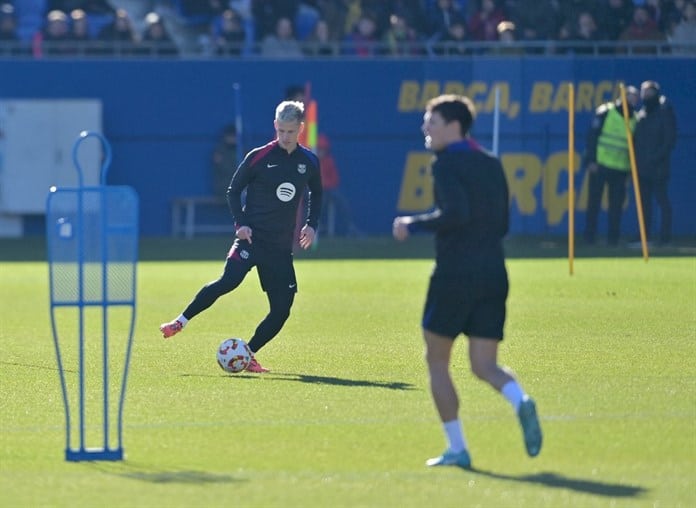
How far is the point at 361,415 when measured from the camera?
33.8 feet

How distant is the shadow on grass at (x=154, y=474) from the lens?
8188 millimetres

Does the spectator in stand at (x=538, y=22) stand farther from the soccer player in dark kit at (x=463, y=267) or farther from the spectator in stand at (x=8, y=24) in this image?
the soccer player in dark kit at (x=463, y=267)

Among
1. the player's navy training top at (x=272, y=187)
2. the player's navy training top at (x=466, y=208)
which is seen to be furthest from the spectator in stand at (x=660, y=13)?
the player's navy training top at (x=466, y=208)

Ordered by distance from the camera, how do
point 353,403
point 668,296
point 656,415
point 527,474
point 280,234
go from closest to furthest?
point 527,474 → point 656,415 → point 353,403 → point 280,234 → point 668,296

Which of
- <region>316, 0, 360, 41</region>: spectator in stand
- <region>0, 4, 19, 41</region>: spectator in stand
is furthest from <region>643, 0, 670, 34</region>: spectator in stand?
<region>0, 4, 19, 41</region>: spectator in stand

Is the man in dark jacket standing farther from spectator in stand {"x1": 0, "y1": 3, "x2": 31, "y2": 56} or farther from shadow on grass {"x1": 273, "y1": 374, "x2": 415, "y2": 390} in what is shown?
shadow on grass {"x1": 273, "y1": 374, "x2": 415, "y2": 390}

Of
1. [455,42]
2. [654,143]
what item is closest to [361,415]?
[654,143]

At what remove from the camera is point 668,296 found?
62.6 ft

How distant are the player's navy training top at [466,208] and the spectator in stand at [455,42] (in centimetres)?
2284

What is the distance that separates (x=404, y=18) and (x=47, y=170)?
7326 mm

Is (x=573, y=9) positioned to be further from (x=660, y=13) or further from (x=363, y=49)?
(x=363, y=49)

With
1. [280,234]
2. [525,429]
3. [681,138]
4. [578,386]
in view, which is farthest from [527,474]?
[681,138]

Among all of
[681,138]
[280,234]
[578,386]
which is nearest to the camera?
[578,386]

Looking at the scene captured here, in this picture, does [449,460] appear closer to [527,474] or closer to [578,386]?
[527,474]
